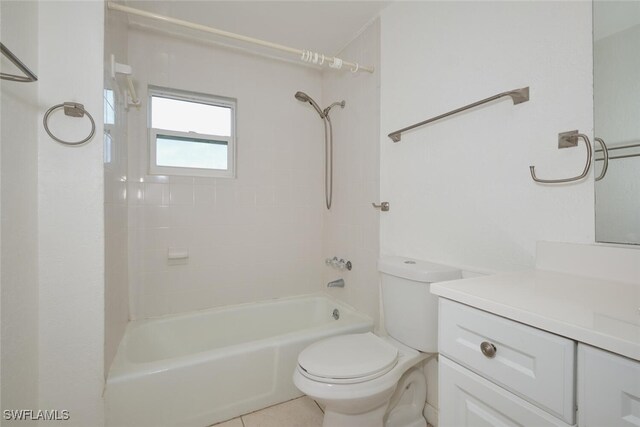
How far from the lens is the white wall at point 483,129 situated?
925mm

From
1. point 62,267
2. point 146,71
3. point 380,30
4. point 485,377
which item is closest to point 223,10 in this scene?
point 146,71

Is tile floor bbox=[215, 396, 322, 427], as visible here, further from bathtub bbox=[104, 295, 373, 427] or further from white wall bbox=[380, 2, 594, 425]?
white wall bbox=[380, 2, 594, 425]

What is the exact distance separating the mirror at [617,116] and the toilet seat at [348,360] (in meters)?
0.90

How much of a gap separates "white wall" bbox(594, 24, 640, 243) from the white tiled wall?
104 centimetres

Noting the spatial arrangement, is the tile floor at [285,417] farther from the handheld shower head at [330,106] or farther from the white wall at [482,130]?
the handheld shower head at [330,106]

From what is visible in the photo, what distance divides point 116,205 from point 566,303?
1.84 metres

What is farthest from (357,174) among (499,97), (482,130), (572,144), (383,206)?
(572,144)

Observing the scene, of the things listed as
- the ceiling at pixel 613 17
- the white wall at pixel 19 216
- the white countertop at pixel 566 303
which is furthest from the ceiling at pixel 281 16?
the white countertop at pixel 566 303

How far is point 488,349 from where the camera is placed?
0.63 metres

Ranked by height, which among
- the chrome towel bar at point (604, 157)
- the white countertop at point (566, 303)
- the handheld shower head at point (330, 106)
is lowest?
the white countertop at point (566, 303)

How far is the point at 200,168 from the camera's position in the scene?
Answer: 80.1 inches

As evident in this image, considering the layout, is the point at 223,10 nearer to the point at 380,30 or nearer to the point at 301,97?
the point at 301,97

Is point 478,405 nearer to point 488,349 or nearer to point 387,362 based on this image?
point 488,349

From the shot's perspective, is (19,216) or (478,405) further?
(19,216)
